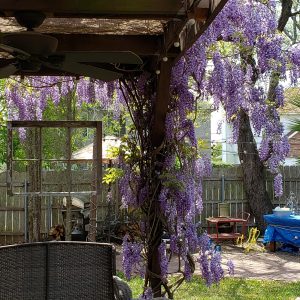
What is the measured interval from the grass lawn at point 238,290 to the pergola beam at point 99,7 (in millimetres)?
3227

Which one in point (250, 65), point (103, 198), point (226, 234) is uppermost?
point (250, 65)

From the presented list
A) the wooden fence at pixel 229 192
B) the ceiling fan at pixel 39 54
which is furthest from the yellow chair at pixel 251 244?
the ceiling fan at pixel 39 54

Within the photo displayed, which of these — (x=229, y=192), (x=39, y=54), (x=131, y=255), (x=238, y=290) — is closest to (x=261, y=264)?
(x=238, y=290)

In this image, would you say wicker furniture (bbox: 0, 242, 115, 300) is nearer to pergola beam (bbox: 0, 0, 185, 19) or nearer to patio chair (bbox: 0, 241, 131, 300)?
patio chair (bbox: 0, 241, 131, 300)

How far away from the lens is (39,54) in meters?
2.91

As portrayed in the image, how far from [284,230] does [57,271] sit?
5.75 meters

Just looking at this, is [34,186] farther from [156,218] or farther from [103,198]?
[156,218]

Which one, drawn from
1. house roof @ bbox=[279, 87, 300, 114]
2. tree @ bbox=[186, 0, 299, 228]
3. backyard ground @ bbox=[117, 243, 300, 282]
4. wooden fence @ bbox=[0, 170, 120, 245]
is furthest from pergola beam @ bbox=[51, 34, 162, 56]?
wooden fence @ bbox=[0, 170, 120, 245]

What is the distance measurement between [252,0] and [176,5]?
99.2 inches

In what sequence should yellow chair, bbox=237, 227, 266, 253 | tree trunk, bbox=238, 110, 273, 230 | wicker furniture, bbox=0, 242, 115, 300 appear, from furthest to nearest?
tree trunk, bbox=238, 110, 273, 230
yellow chair, bbox=237, 227, 266, 253
wicker furniture, bbox=0, 242, 115, 300

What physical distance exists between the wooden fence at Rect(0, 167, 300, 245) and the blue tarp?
179cm

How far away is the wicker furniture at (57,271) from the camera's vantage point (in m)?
3.07

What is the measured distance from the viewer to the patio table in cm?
813

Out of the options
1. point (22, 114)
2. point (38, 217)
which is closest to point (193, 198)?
point (22, 114)
